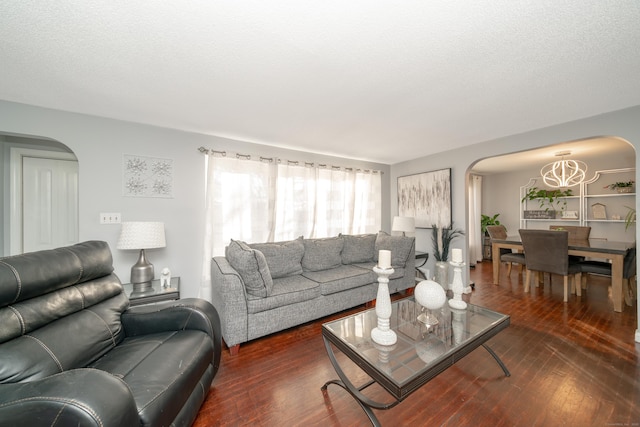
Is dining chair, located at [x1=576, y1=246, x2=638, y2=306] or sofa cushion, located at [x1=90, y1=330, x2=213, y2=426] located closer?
sofa cushion, located at [x1=90, y1=330, x2=213, y2=426]

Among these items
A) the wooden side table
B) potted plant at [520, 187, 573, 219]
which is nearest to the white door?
the wooden side table

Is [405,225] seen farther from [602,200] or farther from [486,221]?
[602,200]

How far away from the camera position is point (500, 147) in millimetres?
3061

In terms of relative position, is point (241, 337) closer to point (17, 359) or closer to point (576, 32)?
point (17, 359)

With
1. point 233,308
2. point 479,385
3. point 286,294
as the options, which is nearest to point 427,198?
point 479,385

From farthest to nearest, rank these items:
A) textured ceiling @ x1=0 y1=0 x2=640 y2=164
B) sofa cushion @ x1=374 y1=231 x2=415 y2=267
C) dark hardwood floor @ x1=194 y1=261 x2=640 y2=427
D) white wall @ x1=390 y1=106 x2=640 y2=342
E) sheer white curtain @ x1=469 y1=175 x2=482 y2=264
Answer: sheer white curtain @ x1=469 y1=175 x2=482 y2=264, sofa cushion @ x1=374 y1=231 x2=415 y2=267, white wall @ x1=390 y1=106 x2=640 y2=342, dark hardwood floor @ x1=194 y1=261 x2=640 y2=427, textured ceiling @ x1=0 y1=0 x2=640 y2=164

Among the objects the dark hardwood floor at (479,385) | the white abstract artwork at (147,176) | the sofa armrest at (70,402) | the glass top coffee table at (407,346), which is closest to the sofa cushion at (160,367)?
the sofa armrest at (70,402)

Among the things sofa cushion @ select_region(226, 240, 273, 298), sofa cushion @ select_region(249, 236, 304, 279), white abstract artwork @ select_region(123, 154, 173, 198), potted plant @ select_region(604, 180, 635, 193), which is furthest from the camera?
potted plant @ select_region(604, 180, 635, 193)

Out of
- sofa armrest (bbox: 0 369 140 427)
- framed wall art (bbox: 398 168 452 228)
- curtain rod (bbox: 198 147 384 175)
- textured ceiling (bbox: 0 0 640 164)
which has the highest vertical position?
textured ceiling (bbox: 0 0 640 164)

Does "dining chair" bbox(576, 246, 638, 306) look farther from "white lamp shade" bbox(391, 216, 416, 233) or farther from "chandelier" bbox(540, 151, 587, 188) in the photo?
"white lamp shade" bbox(391, 216, 416, 233)

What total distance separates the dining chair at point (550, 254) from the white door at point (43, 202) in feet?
19.9

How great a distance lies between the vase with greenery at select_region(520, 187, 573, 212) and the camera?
189 inches

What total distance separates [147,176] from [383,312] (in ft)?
9.21

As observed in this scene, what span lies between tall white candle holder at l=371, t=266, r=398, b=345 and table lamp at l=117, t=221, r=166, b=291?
6.96 feet
